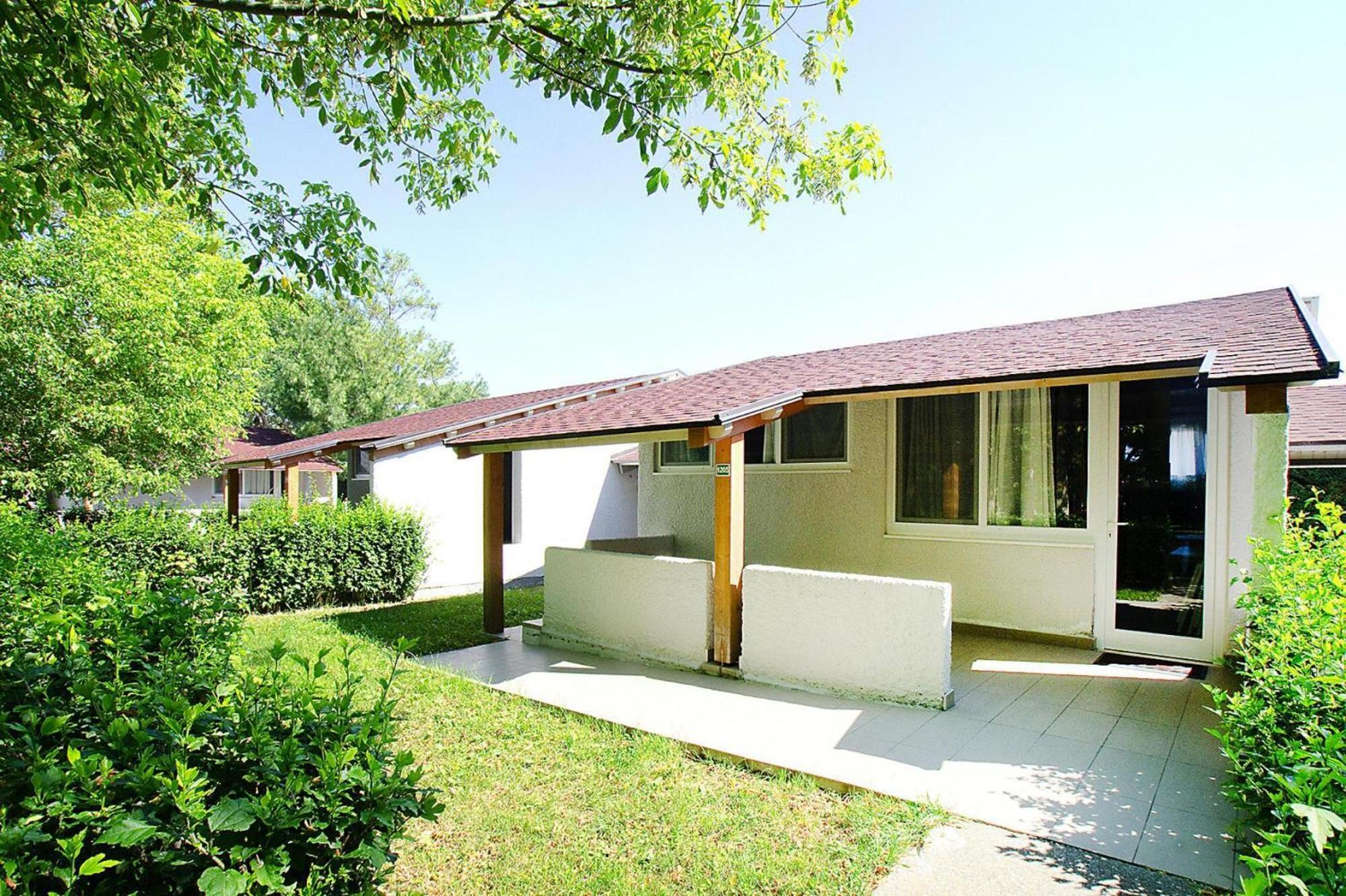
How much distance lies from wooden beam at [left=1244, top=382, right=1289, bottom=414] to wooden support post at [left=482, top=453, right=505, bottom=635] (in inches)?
324

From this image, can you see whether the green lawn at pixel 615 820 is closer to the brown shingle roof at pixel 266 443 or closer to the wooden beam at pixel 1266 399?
the wooden beam at pixel 1266 399

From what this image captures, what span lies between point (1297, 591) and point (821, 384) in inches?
179

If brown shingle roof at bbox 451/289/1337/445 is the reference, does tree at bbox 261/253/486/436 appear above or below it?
above

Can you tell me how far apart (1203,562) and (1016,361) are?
2.86 meters

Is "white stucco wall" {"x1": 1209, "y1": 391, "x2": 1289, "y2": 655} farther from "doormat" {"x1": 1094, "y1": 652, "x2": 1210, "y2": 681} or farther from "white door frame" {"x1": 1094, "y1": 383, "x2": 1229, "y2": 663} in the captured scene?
"doormat" {"x1": 1094, "y1": 652, "x2": 1210, "y2": 681}

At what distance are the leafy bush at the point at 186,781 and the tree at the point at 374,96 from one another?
147 inches

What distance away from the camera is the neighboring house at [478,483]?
14648 millimetres

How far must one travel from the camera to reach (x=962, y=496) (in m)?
8.76

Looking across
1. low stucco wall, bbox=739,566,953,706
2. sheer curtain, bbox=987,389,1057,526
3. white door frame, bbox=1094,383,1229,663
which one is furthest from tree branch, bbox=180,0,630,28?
white door frame, bbox=1094,383,1229,663

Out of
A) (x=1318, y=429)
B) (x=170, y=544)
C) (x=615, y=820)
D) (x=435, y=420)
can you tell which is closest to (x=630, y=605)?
(x=615, y=820)

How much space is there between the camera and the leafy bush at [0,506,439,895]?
183cm

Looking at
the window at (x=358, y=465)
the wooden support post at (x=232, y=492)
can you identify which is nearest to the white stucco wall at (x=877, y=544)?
the window at (x=358, y=465)

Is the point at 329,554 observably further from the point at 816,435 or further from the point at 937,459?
the point at 937,459

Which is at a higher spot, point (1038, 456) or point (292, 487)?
point (1038, 456)
